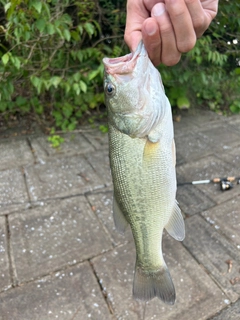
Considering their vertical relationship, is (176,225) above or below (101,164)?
above

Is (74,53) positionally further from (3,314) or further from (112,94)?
(3,314)

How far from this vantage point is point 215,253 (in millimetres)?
2447

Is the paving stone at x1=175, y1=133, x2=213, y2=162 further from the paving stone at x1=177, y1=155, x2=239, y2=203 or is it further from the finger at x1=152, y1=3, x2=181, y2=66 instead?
the finger at x1=152, y1=3, x2=181, y2=66

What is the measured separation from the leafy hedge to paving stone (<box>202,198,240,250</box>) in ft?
6.14

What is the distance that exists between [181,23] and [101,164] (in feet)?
8.47

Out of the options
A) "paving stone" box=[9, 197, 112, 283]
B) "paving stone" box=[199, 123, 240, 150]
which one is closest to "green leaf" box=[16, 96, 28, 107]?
"paving stone" box=[9, 197, 112, 283]

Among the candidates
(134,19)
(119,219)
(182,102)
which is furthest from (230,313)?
(182,102)

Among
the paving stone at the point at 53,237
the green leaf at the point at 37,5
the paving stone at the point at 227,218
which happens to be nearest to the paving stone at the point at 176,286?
the paving stone at the point at 53,237

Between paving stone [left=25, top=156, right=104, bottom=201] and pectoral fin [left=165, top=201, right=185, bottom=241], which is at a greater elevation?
pectoral fin [left=165, top=201, right=185, bottom=241]

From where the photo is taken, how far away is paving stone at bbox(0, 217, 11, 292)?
222cm

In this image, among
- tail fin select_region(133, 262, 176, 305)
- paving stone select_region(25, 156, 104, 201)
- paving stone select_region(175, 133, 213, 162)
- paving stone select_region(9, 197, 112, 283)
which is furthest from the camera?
paving stone select_region(175, 133, 213, 162)

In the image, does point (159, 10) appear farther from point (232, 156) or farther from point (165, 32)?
point (232, 156)

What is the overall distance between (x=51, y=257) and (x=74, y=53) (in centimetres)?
269

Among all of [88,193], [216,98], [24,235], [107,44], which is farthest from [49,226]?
[216,98]
